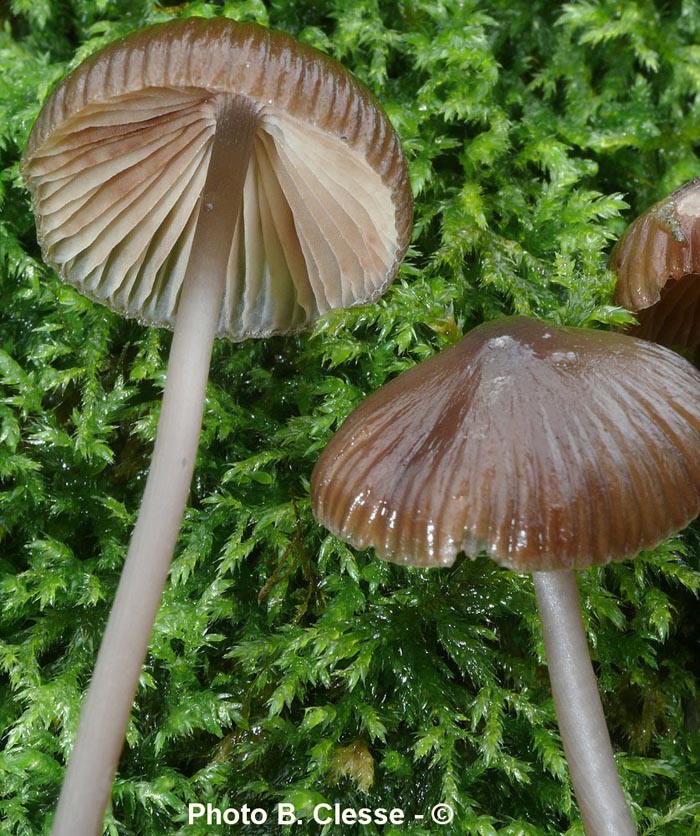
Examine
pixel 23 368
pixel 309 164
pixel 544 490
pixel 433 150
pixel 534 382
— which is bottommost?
pixel 544 490

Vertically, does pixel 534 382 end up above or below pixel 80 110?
below

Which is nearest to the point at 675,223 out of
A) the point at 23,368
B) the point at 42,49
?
the point at 23,368

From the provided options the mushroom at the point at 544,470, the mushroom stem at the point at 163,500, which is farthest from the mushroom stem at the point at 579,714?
the mushroom stem at the point at 163,500

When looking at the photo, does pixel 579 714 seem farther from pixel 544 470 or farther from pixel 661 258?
pixel 661 258

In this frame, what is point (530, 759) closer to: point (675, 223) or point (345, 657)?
point (345, 657)

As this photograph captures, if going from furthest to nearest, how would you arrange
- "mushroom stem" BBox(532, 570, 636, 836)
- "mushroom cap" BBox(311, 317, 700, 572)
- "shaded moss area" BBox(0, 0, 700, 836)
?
1. "shaded moss area" BBox(0, 0, 700, 836)
2. "mushroom stem" BBox(532, 570, 636, 836)
3. "mushroom cap" BBox(311, 317, 700, 572)

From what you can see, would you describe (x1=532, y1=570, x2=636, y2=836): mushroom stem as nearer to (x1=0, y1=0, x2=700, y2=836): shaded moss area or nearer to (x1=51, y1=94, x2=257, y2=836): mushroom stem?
(x1=0, y1=0, x2=700, y2=836): shaded moss area

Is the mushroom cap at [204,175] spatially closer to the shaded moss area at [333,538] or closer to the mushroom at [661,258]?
the shaded moss area at [333,538]

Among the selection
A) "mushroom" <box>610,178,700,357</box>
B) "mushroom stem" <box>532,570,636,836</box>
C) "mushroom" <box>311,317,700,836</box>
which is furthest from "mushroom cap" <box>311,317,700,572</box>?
"mushroom" <box>610,178,700,357</box>
